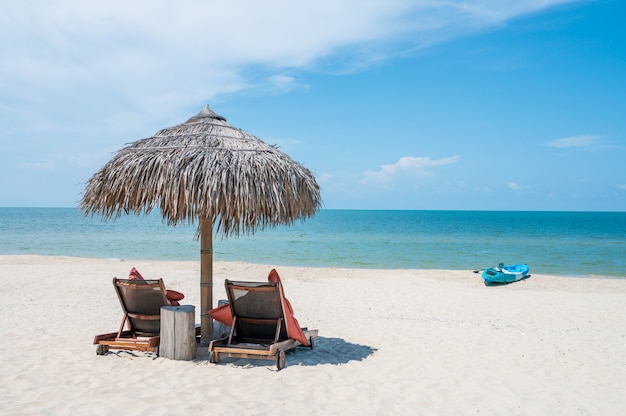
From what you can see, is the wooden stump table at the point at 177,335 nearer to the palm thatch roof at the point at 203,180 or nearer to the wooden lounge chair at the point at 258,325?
the wooden lounge chair at the point at 258,325

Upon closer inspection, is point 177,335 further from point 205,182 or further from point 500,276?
point 500,276

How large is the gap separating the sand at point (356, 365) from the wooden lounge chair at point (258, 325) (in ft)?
0.55

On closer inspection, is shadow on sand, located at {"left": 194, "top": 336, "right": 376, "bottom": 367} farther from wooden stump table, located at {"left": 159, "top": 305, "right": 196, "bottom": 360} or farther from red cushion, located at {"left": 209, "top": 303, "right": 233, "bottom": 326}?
red cushion, located at {"left": 209, "top": 303, "right": 233, "bottom": 326}

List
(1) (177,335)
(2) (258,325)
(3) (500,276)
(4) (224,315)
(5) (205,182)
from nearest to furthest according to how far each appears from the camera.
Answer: (5) (205,182), (1) (177,335), (2) (258,325), (4) (224,315), (3) (500,276)

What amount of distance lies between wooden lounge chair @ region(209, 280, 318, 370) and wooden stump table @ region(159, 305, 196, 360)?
0.79 ft

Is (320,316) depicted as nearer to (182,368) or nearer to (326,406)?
(182,368)

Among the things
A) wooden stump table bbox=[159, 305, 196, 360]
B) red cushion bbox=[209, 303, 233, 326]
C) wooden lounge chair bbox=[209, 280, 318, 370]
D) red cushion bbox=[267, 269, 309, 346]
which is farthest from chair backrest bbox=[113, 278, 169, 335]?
red cushion bbox=[267, 269, 309, 346]

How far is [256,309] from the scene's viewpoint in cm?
473

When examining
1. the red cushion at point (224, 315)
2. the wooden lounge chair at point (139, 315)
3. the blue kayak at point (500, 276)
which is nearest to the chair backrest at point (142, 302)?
the wooden lounge chair at point (139, 315)

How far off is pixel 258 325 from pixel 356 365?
1026 millimetres

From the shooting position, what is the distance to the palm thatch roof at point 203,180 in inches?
179

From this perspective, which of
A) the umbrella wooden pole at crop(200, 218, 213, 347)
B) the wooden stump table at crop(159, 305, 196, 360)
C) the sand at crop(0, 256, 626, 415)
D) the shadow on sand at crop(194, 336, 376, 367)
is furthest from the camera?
the umbrella wooden pole at crop(200, 218, 213, 347)

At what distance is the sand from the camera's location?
3.76 meters

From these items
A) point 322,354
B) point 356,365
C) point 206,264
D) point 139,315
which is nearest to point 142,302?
point 139,315
